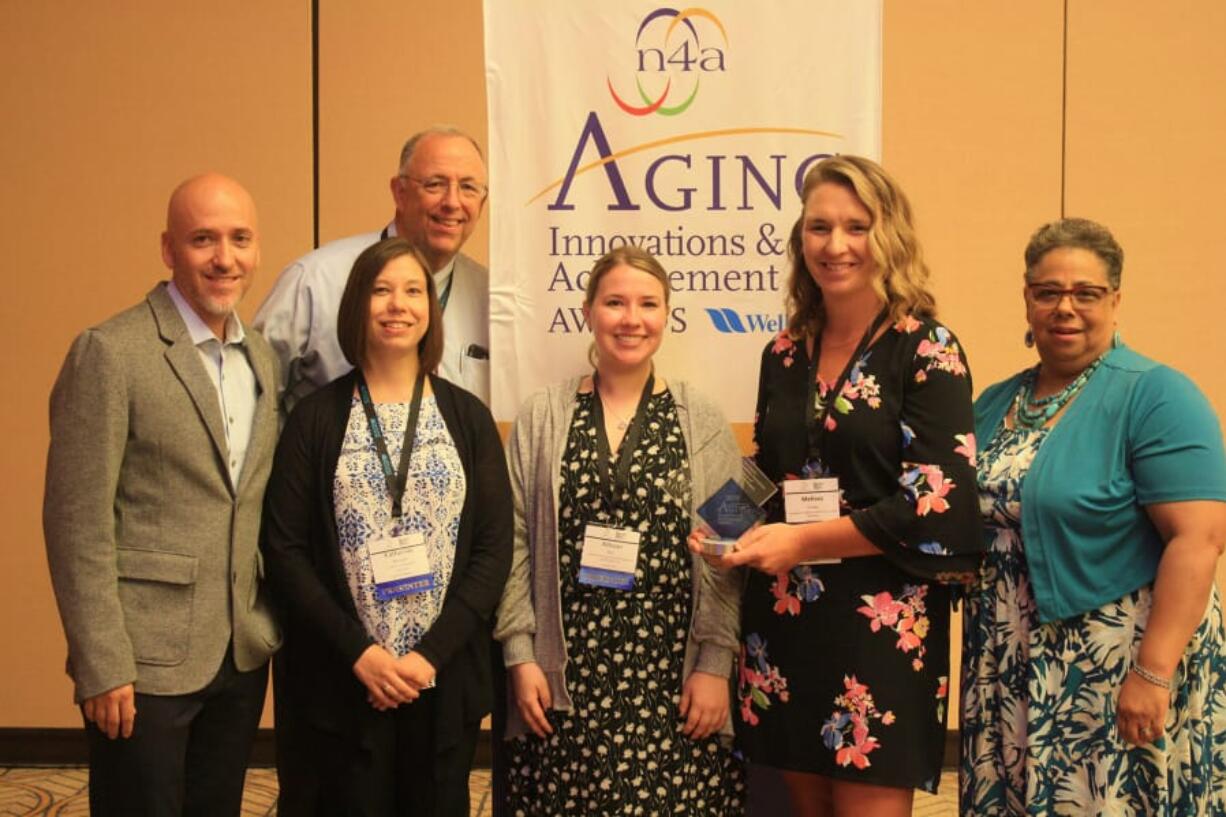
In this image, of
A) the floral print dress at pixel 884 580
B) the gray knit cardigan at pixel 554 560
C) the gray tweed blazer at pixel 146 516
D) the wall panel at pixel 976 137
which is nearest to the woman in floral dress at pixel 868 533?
the floral print dress at pixel 884 580

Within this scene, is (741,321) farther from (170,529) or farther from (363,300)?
(170,529)

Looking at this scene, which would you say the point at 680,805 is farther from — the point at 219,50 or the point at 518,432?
the point at 219,50

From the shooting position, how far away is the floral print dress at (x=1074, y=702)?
222 centimetres

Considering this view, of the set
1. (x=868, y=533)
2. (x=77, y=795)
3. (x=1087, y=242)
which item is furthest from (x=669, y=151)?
(x=77, y=795)

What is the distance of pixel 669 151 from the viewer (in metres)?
2.89

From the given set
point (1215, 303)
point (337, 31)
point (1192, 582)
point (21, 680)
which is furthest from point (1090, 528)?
point (21, 680)

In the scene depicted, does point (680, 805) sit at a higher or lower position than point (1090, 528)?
lower

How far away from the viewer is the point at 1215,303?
4496mm

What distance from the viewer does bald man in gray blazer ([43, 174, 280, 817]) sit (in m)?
2.19

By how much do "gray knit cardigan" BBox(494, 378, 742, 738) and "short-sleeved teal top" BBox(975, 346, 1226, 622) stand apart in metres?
0.66

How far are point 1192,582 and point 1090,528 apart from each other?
8.2 inches

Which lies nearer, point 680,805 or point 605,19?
point 680,805

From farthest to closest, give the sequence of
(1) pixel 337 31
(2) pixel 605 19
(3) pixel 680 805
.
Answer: (1) pixel 337 31, (2) pixel 605 19, (3) pixel 680 805

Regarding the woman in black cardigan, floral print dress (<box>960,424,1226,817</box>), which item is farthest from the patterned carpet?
floral print dress (<box>960,424,1226,817</box>)
